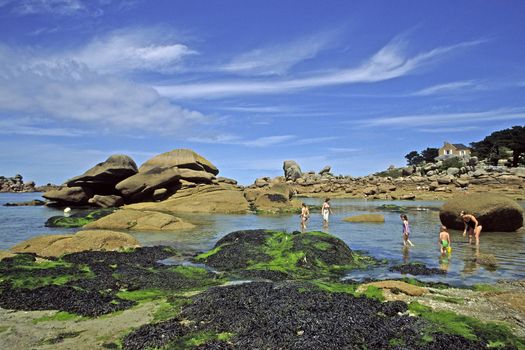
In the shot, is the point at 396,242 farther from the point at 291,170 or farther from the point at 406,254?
the point at 291,170

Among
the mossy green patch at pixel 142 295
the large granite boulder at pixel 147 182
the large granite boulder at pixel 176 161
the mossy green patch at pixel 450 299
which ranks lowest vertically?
the mossy green patch at pixel 450 299

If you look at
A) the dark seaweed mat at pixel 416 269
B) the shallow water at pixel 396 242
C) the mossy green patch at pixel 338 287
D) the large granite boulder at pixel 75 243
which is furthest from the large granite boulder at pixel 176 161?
the mossy green patch at pixel 338 287

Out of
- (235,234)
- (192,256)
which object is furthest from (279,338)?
(235,234)

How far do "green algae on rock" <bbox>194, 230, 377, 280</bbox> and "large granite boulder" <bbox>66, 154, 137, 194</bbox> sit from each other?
87.3 feet

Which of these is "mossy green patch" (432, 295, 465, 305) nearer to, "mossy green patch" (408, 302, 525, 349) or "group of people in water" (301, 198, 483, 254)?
"mossy green patch" (408, 302, 525, 349)

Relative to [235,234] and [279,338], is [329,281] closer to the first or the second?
[279,338]

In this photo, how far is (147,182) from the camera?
38.5m

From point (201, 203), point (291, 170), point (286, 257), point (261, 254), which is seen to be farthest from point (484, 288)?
point (291, 170)

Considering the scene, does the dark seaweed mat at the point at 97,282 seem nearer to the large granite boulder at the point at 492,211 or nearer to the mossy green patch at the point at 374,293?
the mossy green patch at the point at 374,293

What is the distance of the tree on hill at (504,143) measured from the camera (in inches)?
2671

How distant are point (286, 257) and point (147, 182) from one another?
90.1 ft

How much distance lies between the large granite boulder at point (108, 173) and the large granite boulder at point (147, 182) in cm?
126

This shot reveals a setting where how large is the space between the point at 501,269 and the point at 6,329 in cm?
1324

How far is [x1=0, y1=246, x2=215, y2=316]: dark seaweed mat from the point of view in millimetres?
8477
